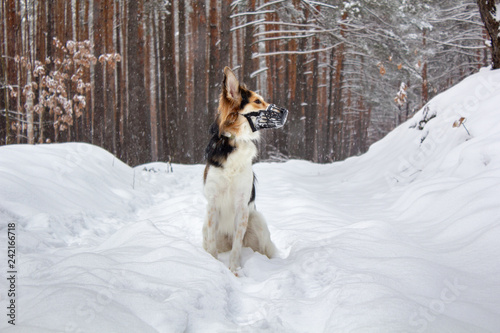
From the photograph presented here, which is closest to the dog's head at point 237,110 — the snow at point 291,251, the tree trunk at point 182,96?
the snow at point 291,251

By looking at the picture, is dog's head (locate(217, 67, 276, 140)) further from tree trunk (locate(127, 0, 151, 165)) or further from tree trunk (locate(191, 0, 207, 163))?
tree trunk (locate(127, 0, 151, 165))

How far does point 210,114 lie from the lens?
9.78m

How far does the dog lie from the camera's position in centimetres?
272

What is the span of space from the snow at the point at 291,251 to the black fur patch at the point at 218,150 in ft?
2.67

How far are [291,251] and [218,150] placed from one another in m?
1.29

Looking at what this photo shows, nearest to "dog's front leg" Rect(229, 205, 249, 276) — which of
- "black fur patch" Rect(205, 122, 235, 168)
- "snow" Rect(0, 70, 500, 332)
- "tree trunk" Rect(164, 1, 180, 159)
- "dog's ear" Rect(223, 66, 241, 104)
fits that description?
"snow" Rect(0, 70, 500, 332)

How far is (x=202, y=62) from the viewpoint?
9930mm

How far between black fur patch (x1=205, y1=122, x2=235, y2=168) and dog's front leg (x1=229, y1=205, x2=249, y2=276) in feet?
1.63

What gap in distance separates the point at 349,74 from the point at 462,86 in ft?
18.5

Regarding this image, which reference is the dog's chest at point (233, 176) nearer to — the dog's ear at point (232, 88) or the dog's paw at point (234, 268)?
the dog's ear at point (232, 88)

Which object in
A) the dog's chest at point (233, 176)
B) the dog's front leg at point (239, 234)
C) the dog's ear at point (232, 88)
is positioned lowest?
the dog's front leg at point (239, 234)

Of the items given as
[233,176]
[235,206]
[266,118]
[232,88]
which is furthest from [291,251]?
[232,88]

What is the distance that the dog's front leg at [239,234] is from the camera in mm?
2645

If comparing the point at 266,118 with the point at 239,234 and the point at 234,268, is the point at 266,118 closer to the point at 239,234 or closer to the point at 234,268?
the point at 239,234
